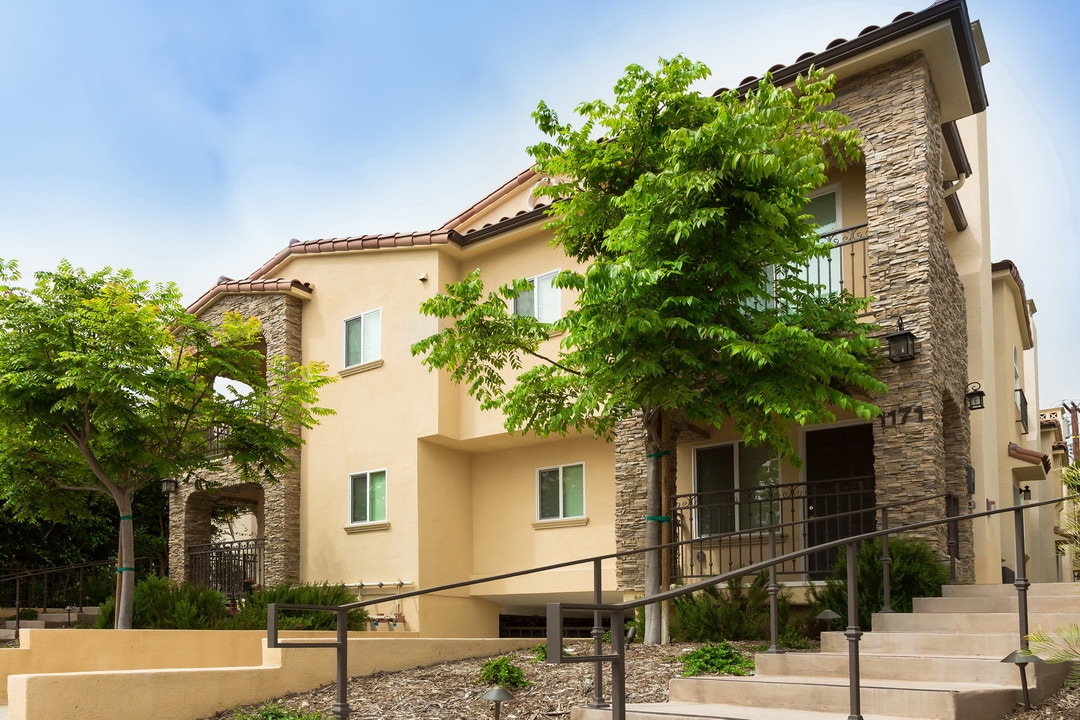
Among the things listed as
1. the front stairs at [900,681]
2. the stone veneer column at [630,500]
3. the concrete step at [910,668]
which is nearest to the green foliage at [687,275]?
the stone veneer column at [630,500]

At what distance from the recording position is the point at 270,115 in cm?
2117

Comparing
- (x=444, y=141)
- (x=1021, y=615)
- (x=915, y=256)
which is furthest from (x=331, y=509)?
(x=1021, y=615)

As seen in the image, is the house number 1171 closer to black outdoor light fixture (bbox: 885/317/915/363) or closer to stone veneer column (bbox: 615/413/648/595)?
black outdoor light fixture (bbox: 885/317/915/363)

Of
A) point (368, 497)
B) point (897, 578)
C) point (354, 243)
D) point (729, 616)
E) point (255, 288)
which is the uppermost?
point (354, 243)

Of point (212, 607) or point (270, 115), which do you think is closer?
point (212, 607)

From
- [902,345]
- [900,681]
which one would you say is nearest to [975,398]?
[902,345]

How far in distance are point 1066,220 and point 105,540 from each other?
23.9m

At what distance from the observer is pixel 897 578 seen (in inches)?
399

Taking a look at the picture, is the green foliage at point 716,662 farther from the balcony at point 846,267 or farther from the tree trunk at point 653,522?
the balcony at point 846,267

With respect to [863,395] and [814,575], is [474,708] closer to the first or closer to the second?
[814,575]

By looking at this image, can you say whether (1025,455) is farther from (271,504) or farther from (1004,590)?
(271,504)

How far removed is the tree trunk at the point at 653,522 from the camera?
37.1ft

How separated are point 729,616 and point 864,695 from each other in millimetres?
4951

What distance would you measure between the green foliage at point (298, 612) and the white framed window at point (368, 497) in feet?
5.10
